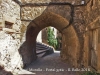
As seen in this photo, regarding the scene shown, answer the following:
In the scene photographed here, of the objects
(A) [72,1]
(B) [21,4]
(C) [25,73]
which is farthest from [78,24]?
(C) [25,73]

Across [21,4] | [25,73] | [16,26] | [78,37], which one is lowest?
[25,73]

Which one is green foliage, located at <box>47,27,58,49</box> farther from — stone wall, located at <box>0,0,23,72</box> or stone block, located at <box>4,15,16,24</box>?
stone block, located at <box>4,15,16,24</box>

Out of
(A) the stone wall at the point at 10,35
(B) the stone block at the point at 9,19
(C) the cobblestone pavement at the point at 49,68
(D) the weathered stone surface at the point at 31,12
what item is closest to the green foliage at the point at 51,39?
(C) the cobblestone pavement at the point at 49,68

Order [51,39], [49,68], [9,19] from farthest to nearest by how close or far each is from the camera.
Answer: [51,39]
[49,68]
[9,19]

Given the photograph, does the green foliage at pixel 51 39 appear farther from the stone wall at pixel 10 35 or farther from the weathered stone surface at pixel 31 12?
the stone wall at pixel 10 35

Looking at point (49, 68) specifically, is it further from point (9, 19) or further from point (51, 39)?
point (51, 39)

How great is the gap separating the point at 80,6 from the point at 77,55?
1.98 metres

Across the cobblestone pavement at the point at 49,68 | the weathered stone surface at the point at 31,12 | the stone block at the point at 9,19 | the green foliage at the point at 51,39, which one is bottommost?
the cobblestone pavement at the point at 49,68

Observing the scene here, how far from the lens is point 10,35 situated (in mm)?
4625

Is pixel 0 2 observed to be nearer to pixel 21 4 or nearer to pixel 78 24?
pixel 21 4

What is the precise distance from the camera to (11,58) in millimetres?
4578

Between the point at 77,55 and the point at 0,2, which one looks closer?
the point at 0,2

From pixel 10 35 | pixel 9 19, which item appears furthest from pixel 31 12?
pixel 10 35

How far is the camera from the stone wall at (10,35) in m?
4.04
